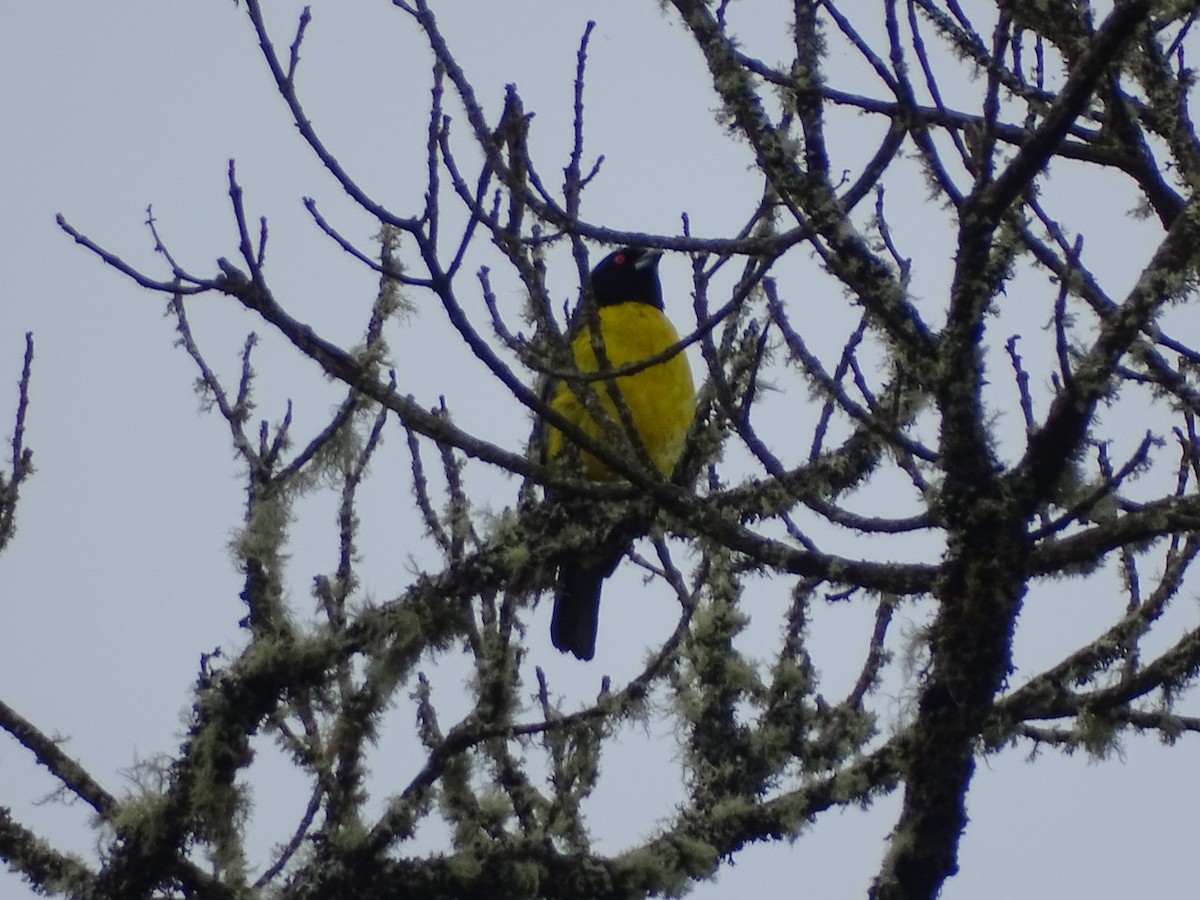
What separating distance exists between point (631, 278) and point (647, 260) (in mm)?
100

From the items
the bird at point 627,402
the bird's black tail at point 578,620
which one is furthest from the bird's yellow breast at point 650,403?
the bird's black tail at point 578,620

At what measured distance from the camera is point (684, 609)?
3412mm

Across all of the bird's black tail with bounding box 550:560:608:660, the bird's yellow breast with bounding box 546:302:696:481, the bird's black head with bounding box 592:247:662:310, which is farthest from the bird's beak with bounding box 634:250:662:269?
the bird's black tail with bounding box 550:560:608:660

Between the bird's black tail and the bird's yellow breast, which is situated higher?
the bird's yellow breast

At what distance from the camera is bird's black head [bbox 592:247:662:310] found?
6.25 meters

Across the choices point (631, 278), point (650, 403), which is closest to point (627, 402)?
point (650, 403)

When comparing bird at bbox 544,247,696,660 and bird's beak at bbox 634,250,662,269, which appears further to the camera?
bird's beak at bbox 634,250,662,269

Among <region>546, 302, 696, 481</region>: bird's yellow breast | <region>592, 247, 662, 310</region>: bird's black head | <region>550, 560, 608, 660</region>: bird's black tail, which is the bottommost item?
<region>550, 560, 608, 660</region>: bird's black tail

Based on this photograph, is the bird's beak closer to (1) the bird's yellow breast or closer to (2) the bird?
(2) the bird

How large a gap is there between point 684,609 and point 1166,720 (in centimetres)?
104

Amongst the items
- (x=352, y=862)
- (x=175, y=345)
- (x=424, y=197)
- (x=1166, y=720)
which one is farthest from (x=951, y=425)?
(x=175, y=345)

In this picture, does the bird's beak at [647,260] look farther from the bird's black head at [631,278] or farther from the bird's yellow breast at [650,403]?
the bird's yellow breast at [650,403]

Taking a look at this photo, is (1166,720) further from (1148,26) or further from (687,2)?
(687,2)

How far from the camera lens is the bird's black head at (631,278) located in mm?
6246
